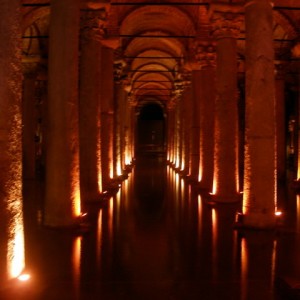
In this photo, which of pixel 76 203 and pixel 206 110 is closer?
pixel 76 203

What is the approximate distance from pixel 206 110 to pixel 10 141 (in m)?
11.0

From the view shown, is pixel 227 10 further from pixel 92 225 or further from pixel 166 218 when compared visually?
pixel 92 225

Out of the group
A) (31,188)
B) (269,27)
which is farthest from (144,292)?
(31,188)

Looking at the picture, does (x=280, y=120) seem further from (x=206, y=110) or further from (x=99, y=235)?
(x=99, y=235)

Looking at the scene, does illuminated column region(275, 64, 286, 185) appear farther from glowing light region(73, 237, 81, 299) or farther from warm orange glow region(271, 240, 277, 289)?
glowing light region(73, 237, 81, 299)

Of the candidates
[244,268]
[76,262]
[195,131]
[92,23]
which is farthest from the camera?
[195,131]

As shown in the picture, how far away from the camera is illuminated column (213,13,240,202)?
12383 millimetres

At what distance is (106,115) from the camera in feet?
49.8

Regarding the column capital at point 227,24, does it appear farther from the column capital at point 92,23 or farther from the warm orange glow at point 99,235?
the warm orange glow at point 99,235

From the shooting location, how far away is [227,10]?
12.4 metres

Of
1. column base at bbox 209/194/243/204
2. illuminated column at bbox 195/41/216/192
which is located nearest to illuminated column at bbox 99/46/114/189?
illuminated column at bbox 195/41/216/192

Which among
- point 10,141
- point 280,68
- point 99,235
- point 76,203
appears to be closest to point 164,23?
point 280,68

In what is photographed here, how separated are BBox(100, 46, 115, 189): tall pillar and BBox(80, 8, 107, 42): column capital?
3038 millimetres

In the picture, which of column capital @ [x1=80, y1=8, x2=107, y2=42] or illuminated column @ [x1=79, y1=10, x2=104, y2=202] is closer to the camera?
illuminated column @ [x1=79, y1=10, x2=104, y2=202]
